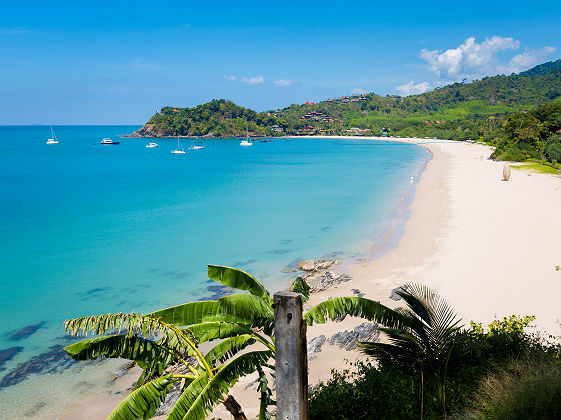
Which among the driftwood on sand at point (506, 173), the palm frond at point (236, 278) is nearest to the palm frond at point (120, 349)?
the palm frond at point (236, 278)

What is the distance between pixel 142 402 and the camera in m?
5.07

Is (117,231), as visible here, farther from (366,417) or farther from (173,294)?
(366,417)

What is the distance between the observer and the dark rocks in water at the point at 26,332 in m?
13.6

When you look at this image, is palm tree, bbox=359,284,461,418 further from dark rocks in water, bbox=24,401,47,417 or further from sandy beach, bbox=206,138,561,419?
dark rocks in water, bbox=24,401,47,417

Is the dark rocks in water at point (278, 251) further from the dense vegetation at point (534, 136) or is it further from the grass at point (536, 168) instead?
the dense vegetation at point (534, 136)

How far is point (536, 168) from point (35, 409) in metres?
46.5

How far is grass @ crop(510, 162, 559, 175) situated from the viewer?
129 feet

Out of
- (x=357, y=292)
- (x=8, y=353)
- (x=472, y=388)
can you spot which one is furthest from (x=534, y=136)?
(x=8, y=353)

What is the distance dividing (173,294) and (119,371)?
5.62 meters

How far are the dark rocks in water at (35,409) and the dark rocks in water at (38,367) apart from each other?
4.62 feet

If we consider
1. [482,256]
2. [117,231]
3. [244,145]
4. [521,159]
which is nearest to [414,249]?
[482,256]

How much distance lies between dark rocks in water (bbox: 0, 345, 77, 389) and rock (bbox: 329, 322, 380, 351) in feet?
25.3

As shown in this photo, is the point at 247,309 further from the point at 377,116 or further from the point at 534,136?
the point at 377,116

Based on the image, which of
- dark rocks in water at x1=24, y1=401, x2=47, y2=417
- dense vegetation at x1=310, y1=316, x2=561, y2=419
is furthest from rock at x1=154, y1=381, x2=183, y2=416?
dense vegetation at x1=310, y1=316, x2=561, y2=419
